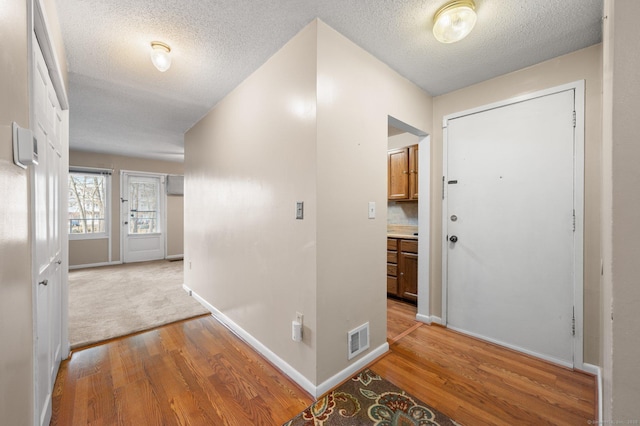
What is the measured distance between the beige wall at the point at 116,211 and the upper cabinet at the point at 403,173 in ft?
17.7

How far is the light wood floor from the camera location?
148cm

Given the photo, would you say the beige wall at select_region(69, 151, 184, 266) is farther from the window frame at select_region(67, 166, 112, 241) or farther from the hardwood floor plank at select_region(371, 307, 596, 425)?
the hardwood floor plank at select_region(371, 307, 596, 425)

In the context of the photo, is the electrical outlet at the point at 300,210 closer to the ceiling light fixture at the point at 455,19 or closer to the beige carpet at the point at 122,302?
the ceiling light fixture at the point at 455,19

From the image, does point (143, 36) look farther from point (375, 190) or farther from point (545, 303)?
point (545, 303)

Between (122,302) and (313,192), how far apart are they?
3294mm

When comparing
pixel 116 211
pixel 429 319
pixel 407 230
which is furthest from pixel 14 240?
pixel 116 211

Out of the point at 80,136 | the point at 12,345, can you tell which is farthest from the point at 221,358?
the point at 80,136

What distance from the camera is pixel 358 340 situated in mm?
1896

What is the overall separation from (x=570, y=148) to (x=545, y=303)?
1.25 meters

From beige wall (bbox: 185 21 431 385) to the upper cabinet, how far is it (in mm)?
978

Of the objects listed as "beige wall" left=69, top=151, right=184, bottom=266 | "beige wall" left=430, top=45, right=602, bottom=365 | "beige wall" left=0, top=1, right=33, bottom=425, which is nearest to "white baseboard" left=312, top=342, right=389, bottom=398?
"beige wall" left=0, top=1, right=33, bottom=425

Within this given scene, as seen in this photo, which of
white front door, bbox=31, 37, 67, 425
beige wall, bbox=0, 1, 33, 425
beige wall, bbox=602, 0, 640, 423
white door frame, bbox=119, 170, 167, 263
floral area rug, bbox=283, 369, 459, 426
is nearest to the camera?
beige wall, bbox=602, 0, 640, 423

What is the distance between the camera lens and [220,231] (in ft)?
9.09

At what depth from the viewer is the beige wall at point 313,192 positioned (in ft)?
5.38
